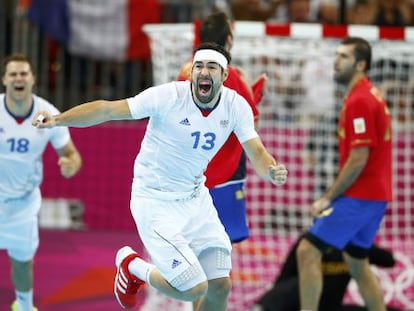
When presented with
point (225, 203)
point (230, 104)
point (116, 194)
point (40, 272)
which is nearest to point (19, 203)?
point (225, 203)

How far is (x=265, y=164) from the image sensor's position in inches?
281

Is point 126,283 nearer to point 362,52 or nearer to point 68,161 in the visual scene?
point 68,161

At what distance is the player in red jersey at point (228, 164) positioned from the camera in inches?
313

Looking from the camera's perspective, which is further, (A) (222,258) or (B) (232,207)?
(B) (232,207)

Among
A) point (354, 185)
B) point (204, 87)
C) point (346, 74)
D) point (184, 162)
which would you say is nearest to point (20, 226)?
point (184, 162)

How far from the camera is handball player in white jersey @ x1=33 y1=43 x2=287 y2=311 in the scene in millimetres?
7016

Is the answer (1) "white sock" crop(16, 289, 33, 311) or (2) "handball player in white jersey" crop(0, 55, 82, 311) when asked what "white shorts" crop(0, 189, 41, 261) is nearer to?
(2) "handball player in white jersey" crop(0, 55, 82, 311)

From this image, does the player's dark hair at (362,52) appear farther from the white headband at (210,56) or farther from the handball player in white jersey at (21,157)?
the handball player in white jersey at (21,157)

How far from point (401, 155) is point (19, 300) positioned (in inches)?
229

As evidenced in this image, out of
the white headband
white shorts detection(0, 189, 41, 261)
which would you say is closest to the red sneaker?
white shorts detection(0, 189, 41, 261)

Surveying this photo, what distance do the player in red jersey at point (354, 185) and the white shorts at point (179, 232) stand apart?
4.51ft

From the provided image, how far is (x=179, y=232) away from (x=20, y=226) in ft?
5.81

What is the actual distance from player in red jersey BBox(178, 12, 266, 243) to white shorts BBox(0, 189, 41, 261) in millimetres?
1429

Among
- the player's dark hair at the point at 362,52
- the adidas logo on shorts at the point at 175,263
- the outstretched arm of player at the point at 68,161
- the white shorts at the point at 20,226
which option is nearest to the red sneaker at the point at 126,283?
the adidas logo on shorts at the point at 175,263
